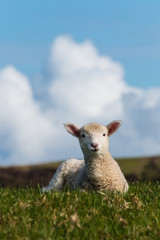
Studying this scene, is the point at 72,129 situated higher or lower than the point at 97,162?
higher

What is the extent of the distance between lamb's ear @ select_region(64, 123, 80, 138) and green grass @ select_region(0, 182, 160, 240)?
39.6 inches

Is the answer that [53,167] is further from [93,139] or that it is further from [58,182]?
[93,139]

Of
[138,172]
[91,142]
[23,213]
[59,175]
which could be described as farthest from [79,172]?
[138,172]

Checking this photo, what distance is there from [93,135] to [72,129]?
59 cm

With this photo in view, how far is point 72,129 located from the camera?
25.9 ft

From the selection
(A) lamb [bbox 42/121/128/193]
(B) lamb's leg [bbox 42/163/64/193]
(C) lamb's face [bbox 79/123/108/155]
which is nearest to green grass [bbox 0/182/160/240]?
(A) lamb [bbox 42/121/128/193]

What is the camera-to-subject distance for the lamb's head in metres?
7.35

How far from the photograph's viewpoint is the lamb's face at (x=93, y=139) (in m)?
7.32

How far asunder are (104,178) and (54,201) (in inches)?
48.5

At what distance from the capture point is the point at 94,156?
767 centimetres

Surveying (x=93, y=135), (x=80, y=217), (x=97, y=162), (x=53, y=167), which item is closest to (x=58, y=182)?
(x=97, y=162)

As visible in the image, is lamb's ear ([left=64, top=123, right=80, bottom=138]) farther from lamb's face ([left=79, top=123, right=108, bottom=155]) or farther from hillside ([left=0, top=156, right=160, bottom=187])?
hillside ([left=0, top=156, right=160, bottom=187])

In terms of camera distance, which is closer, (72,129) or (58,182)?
(72,129)

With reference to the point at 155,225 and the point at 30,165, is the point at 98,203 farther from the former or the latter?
the point at 30,165
